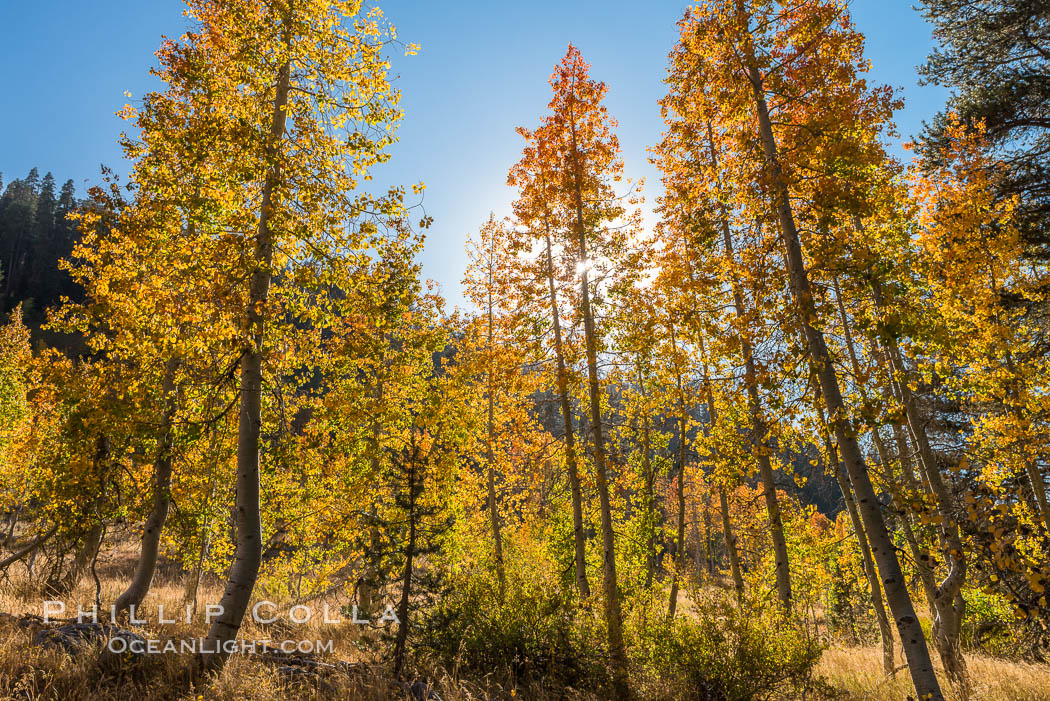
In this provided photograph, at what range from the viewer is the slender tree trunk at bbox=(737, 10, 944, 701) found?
19.4 feet

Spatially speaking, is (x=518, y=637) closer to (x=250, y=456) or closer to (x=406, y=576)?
(x=406, y=576)

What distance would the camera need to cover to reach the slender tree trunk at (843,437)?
19.4ft

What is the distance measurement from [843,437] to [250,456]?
26.5 feet

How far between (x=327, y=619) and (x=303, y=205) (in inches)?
370

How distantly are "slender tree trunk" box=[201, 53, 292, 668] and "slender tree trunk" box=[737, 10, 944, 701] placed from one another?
7220 millimetres

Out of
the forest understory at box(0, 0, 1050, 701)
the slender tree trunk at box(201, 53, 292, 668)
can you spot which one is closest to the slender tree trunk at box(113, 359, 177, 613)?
the forest understory at box(0, 0, 1050, 701)

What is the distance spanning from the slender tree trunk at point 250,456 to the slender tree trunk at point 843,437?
7.22m

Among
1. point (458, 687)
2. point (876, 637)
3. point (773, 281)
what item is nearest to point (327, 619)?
point (458, 687)

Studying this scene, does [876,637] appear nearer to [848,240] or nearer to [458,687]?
[848,240]

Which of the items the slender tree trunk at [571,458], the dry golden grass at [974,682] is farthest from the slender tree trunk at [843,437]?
the slender tree trunk at [571,458]

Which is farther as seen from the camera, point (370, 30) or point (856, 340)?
point (856, 340)

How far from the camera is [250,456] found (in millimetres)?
6555

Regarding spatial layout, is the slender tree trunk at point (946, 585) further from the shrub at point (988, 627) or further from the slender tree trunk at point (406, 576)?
→ the slender tree trunk at point (406, 576)

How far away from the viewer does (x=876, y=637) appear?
844 inches
